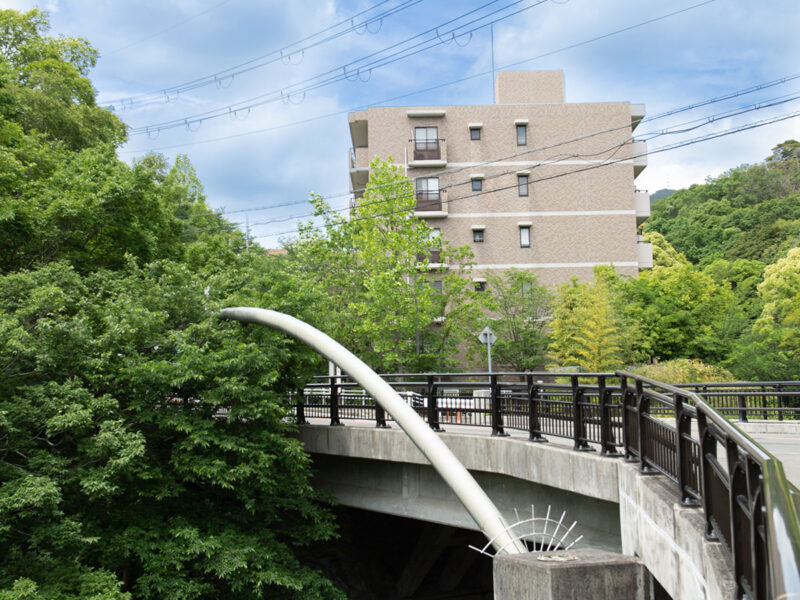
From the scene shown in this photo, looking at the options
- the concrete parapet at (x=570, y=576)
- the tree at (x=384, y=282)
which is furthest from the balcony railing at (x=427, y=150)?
the concrete parapet at (x=570, y=576)

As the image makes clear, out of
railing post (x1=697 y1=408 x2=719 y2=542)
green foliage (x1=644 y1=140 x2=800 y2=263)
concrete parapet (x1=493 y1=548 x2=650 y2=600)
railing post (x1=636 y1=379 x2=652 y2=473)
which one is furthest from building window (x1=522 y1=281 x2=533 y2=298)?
railing post (x1=697 y1=408 x2=719 y2=542)

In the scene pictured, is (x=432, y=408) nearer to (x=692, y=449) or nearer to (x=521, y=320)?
(x=692, y=449)

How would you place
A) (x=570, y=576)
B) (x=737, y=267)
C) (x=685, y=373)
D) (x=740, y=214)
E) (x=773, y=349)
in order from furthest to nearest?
(x=740, y=214) → (x=737, y=267) → (x=773, y=349) → (x=685, y=373) → (x=570, y=576)

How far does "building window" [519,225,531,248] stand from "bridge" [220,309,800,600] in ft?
83.9

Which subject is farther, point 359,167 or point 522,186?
point 359,167

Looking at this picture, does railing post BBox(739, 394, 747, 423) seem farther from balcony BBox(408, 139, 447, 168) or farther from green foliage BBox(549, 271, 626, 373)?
balcony BBox(408, 139, 447, 168)

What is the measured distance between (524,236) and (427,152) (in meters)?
7.82

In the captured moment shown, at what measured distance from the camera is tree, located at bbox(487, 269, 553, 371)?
35875 millimetres

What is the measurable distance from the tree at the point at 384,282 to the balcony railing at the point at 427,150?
8155 mm

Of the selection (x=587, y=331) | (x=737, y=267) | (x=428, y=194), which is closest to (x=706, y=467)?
(x=587, y=331)

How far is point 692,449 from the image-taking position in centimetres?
559

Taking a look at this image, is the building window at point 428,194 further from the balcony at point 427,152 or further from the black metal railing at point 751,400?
the black metal railing at point 751,400

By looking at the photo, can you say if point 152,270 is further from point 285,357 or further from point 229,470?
point 229,470

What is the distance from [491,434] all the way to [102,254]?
1120cm
